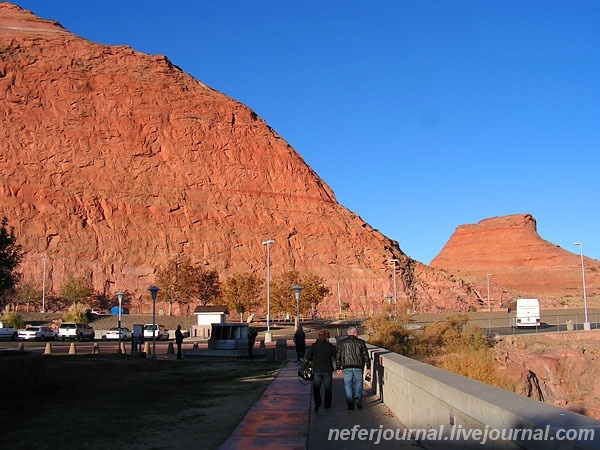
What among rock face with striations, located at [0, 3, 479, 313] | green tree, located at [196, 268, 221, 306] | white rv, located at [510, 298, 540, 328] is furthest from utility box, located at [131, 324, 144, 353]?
rock face with striations, located at [0, 3, 479, 313]

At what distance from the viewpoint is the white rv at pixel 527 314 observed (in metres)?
57.3

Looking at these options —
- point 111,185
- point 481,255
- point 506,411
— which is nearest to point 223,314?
point 506,411

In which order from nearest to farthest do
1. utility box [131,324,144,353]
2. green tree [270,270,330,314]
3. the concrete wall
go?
the concrete wall → utility box [131,324,144,353] → green tree [270,270,330,314]

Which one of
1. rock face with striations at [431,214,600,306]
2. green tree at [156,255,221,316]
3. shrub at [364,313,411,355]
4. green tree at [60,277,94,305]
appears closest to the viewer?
shrub at [364,313,411,355]

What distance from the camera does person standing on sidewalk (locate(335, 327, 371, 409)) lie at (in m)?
11.6

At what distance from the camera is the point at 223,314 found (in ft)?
153

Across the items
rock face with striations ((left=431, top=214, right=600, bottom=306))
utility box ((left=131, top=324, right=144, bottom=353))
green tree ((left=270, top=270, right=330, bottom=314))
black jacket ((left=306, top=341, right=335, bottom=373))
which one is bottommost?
utility box ((left=131, top=324, right=144, bottom=353))

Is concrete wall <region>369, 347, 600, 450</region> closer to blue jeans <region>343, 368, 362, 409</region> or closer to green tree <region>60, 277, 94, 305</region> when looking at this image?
blue jeans <region>343, 368, 362, 409</region>

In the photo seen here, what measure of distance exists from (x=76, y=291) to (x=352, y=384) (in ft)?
248

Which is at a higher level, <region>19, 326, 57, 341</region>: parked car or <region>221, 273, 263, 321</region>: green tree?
<region>221, 273, 263, 321</region>: green tree

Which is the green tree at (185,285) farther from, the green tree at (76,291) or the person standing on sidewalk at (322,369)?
the person standing on sidewalk at (322,369)

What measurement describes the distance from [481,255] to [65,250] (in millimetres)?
132460

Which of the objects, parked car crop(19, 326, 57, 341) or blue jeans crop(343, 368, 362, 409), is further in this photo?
parked car crop(19, 326, 57, 341)

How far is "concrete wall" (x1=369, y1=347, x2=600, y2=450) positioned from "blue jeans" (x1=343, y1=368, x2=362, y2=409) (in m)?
0.90
